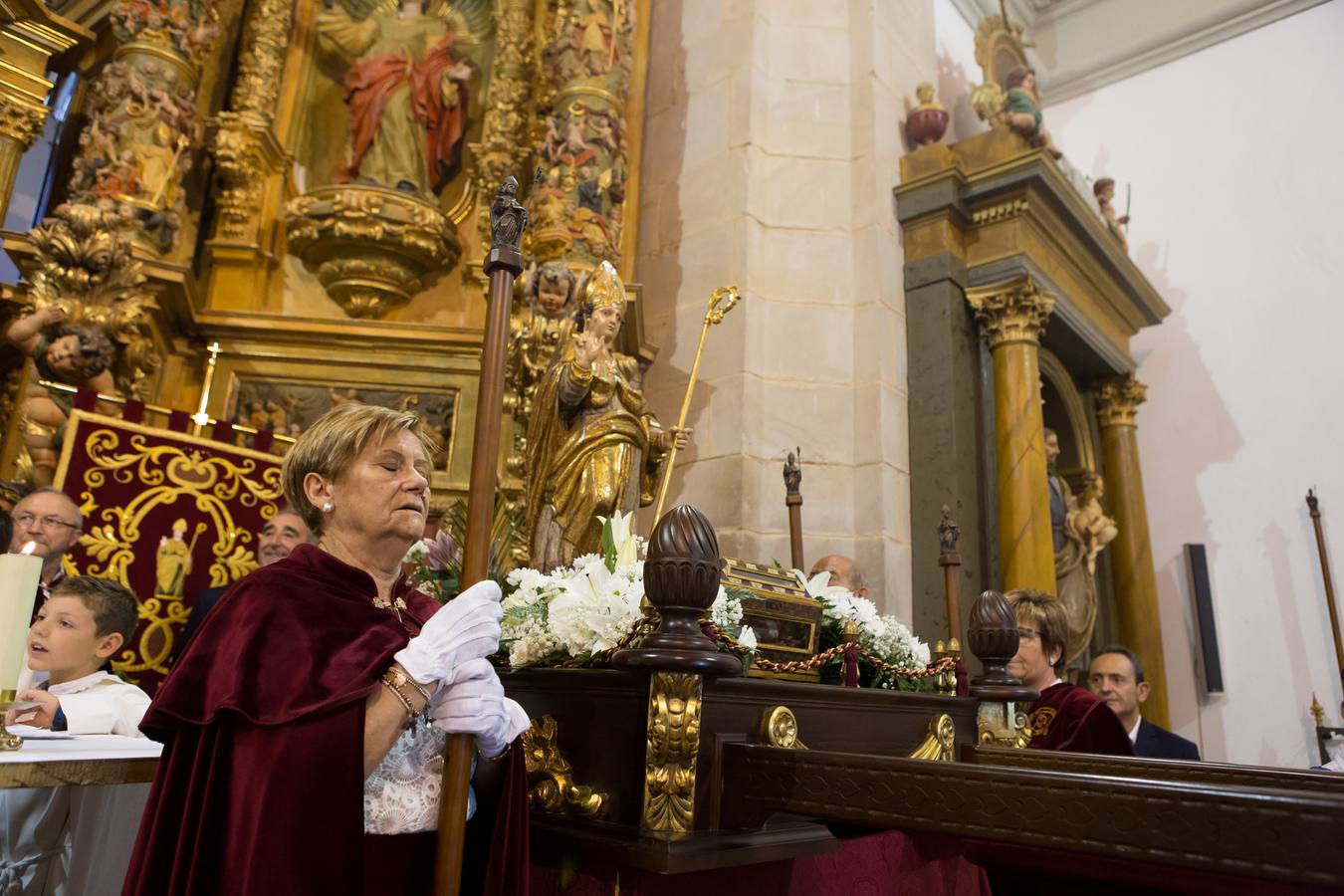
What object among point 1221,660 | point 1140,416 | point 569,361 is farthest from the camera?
point 1140,416

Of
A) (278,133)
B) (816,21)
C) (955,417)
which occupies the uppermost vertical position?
(816,21)

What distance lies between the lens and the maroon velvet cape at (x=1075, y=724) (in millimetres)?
3297

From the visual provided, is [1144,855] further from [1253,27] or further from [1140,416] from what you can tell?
[1253,27]

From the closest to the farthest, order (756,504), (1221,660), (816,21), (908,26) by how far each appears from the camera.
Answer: (756,504) < (816,21) < (908,26) < (1221,660)

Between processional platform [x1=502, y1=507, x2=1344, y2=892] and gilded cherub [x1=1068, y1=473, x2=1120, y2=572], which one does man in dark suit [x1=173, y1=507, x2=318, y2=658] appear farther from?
gilded cherub [x1=1068, y1=473, x2=1120, y2=572]

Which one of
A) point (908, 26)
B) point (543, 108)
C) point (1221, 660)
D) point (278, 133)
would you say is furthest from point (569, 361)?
point (1221, 660)

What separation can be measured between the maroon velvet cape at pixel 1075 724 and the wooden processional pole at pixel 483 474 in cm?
233

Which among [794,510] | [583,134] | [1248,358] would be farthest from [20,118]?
[1248,358]

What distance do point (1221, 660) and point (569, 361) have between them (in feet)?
25.1

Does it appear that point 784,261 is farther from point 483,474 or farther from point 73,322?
point 483,474

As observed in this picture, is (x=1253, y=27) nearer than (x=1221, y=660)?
No

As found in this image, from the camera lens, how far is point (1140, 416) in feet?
31.2

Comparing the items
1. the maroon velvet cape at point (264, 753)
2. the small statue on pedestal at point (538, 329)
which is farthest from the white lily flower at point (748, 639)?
the small statue on pedestal at point (538, 329)

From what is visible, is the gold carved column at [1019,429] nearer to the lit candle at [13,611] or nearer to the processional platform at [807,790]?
the processional platform at [807,790]
